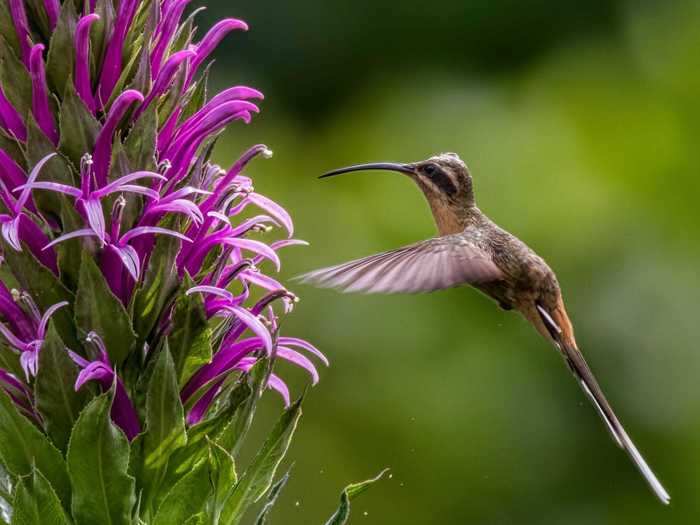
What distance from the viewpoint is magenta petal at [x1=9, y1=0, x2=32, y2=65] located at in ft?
9.52

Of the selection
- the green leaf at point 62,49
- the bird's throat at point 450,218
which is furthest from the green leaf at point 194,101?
the bird's throat at point 450,218

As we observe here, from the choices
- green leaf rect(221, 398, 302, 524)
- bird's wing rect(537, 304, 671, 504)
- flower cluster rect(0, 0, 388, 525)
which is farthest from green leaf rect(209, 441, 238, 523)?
bird's wing rect(537, 304, 671, 504)

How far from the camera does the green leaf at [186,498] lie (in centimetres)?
281

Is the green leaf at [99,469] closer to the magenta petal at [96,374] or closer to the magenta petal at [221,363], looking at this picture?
the magenta petal at [96,374]

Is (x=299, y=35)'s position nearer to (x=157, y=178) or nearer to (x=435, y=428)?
(x=435, y=428)

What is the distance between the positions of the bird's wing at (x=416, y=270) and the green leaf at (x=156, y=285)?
69 centimetres

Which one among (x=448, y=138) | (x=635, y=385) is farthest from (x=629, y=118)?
(x=635, y=385)

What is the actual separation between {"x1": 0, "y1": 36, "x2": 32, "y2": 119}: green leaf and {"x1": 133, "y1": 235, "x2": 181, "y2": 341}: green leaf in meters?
0.45

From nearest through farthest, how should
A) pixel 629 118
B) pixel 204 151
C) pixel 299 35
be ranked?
pixel 204 151
pixel 629 118
pixel 299 35

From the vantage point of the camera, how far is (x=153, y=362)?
2873mm

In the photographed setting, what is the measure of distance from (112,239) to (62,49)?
469mm

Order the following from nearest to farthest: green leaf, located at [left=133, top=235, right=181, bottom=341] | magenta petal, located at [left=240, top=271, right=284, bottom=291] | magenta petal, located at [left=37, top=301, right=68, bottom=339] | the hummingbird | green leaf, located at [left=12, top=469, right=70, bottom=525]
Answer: green leaf, located at [left=12, top=469, right=70, bottom=525]
magenta petal, located at [left=37, top=301, right=68, bottom=339]
green leaf, located at [left=133, top=235, right=181, bottom=341]
magenta petal, located at [left=240, top=271, right=284, bottom=291]
the hummingbird

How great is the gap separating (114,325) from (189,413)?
1.20 feet

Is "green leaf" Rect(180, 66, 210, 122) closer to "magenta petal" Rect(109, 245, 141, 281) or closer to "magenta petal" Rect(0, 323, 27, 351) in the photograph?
"magenta petal" Rect(109, 245, 141, 281)
